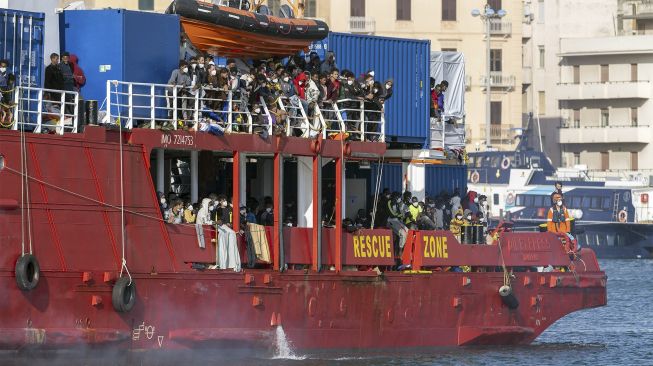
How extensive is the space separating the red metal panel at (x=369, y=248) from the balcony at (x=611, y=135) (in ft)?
214

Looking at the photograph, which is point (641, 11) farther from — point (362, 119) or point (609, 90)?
point (362, 119)

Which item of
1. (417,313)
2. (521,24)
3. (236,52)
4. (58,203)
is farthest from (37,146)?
(521,24)

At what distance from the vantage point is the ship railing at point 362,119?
31500mm

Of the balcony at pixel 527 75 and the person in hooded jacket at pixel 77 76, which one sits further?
the balcony at pixel 527 75

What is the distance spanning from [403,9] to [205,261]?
6165 centimetres

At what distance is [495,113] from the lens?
9369cm

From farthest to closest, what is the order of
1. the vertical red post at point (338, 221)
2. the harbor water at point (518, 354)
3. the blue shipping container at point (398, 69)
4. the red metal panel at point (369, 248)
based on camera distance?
the blue shipping container at point (398, 69)
the red metal panel at point (369, 248)
the vertical red post at point (338, 221)
the harbor water at point (518, 354)

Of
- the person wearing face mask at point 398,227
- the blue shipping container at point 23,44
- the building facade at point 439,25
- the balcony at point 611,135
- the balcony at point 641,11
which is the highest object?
the balcony at point 641,11

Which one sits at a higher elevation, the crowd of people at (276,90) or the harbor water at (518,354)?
the crowd of people at (276,90)

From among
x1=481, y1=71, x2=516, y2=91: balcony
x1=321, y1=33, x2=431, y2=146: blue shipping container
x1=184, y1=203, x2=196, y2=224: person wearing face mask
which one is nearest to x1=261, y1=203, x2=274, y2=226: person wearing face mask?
x1=184, y1=203, x2=196, y2=224: person wearing face mask

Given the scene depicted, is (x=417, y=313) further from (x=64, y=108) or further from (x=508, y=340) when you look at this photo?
(x=64, y=108)

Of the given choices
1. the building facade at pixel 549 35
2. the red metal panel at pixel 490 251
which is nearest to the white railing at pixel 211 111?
the red metal panel at pixel 490 251

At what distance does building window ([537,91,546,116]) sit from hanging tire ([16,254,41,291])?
78821mm

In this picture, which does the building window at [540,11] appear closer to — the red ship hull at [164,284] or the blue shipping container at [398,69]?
the blue shipping container at [398,69]
